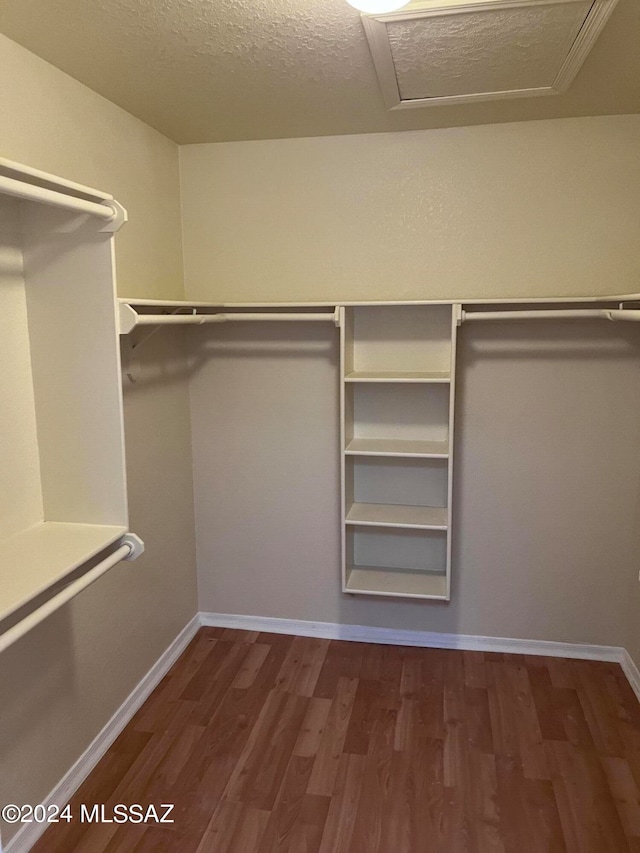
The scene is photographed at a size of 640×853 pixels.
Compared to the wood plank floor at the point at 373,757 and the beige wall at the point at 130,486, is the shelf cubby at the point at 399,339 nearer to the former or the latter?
the beige wall at the point at 130,486

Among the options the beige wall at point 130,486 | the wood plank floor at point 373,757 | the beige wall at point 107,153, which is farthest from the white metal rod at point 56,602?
the beige wall at point 107,153

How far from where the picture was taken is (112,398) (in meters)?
1.93

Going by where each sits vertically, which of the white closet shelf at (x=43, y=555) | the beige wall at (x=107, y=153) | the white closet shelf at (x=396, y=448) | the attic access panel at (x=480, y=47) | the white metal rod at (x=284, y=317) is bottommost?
the white closet shelf at (x=43, y=555)

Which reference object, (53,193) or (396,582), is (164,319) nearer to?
(53,193)

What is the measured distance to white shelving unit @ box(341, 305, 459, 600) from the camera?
2934 millimetres

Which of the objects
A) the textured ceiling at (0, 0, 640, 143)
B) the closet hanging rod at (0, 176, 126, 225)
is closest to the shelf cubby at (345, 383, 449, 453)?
the textured ceiling at (0, 0, 640, 143)

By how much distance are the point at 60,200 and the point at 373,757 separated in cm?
224

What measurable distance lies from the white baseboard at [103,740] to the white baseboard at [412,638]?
0.90 feet

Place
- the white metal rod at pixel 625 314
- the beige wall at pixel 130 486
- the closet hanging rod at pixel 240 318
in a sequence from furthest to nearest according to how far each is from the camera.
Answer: the closet hanging rod at pixel 240 318, the white metal rod at pixel 625 314, the beige wall at pixel 130 486

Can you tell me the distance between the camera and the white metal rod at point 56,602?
1.46 metres

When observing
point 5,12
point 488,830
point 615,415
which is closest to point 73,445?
point 5,12

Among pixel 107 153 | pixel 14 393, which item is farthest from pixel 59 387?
pixel 107 153

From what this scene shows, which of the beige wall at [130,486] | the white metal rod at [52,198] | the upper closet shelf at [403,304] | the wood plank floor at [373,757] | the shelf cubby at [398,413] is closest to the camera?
the white metal rod at [52,198]

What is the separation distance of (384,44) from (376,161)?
3.34ft
